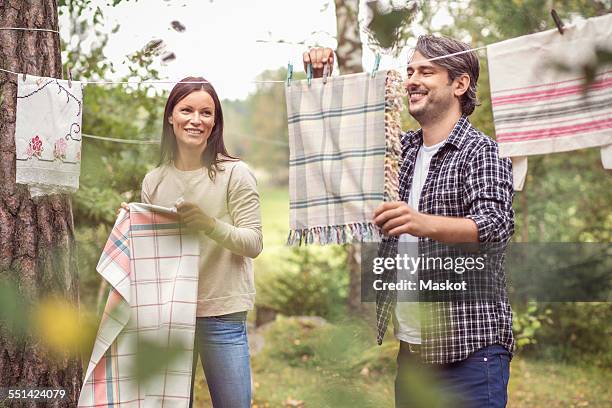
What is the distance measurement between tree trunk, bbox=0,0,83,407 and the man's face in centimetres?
106

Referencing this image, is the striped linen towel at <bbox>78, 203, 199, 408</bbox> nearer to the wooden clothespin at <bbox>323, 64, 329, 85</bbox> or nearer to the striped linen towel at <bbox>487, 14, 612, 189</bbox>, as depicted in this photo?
the wooden clothespin at <bbox>323, 64, 329, 85</bbox>

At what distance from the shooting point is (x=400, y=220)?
1.37 meters

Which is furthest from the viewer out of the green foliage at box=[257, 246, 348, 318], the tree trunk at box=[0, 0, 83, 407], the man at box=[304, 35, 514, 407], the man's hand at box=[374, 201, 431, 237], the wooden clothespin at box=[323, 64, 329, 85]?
the green foliage at box=[257, 246, 348, 318]

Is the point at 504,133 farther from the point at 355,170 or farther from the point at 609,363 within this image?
the point at 609,363

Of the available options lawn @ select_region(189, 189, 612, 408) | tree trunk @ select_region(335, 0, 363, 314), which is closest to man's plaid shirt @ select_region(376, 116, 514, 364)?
lawn @ select_region(189, 189, 612, 408)

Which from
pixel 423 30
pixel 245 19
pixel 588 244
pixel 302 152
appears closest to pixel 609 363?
pixel 588 244

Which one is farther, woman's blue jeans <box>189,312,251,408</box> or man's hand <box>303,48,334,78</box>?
man's hand <box>303,48,334,78</box>

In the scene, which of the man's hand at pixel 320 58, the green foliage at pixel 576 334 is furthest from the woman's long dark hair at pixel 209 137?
the green foliage at pixel 576 334

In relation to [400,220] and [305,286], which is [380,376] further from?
[400,220]

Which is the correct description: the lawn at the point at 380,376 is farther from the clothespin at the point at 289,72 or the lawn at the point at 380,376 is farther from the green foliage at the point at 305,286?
the clothespin at the point at 289,72

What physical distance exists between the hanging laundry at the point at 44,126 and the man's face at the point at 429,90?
2.93 ft

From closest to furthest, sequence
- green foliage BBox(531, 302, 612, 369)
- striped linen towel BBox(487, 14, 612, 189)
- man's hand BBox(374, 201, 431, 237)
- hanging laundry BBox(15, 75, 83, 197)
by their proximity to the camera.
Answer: man's hand BBox(374, 201, 431, 237) → striped linen towel BBox(487, 14, 612, 189) → hanging laundry BBox(15, 75, 83, 197) → green foliage BBox(531, 302, 612, 369)

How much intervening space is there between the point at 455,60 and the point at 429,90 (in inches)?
3.5

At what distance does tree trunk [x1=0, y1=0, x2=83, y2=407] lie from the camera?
6.93ft
